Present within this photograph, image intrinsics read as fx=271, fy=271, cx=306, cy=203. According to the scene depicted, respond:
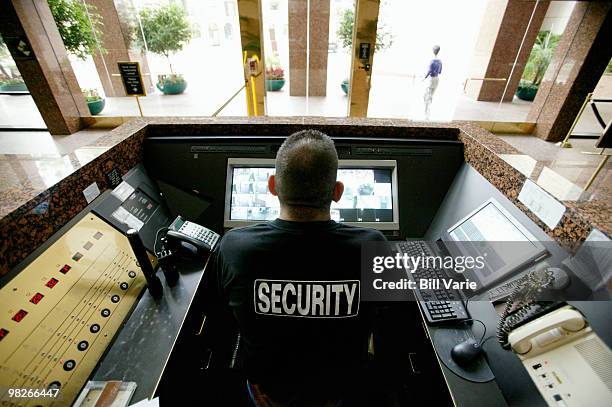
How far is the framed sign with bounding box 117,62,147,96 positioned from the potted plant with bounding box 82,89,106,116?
3580 millimetres

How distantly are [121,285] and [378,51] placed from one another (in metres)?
4.93

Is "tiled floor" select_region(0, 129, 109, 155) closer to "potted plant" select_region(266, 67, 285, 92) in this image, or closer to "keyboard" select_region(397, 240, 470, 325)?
"potted plant" select_region(266, 67, 285, 92)

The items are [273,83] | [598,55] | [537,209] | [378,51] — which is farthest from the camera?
[273,83]

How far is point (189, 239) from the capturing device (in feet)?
3.91

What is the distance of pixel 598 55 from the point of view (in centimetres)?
346

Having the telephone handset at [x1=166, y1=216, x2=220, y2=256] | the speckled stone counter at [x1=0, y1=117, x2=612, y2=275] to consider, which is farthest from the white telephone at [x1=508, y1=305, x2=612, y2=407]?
the telephone handset at [x1=166, y1=216, x2=220, y2=256]

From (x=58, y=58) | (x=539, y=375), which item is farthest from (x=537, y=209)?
(x=58, y=58)

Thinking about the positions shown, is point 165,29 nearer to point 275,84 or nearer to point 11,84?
point 275,84

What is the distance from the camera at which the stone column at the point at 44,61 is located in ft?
11.2

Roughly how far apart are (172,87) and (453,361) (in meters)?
6.49

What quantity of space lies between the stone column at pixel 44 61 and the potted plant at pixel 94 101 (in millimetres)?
259

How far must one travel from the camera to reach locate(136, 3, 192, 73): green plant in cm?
484

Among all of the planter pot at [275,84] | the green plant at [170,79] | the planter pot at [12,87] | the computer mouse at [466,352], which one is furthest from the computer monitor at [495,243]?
the planter pot at [12,87]

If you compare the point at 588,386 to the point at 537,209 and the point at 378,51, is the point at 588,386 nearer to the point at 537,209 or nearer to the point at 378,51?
the point at 537,209
